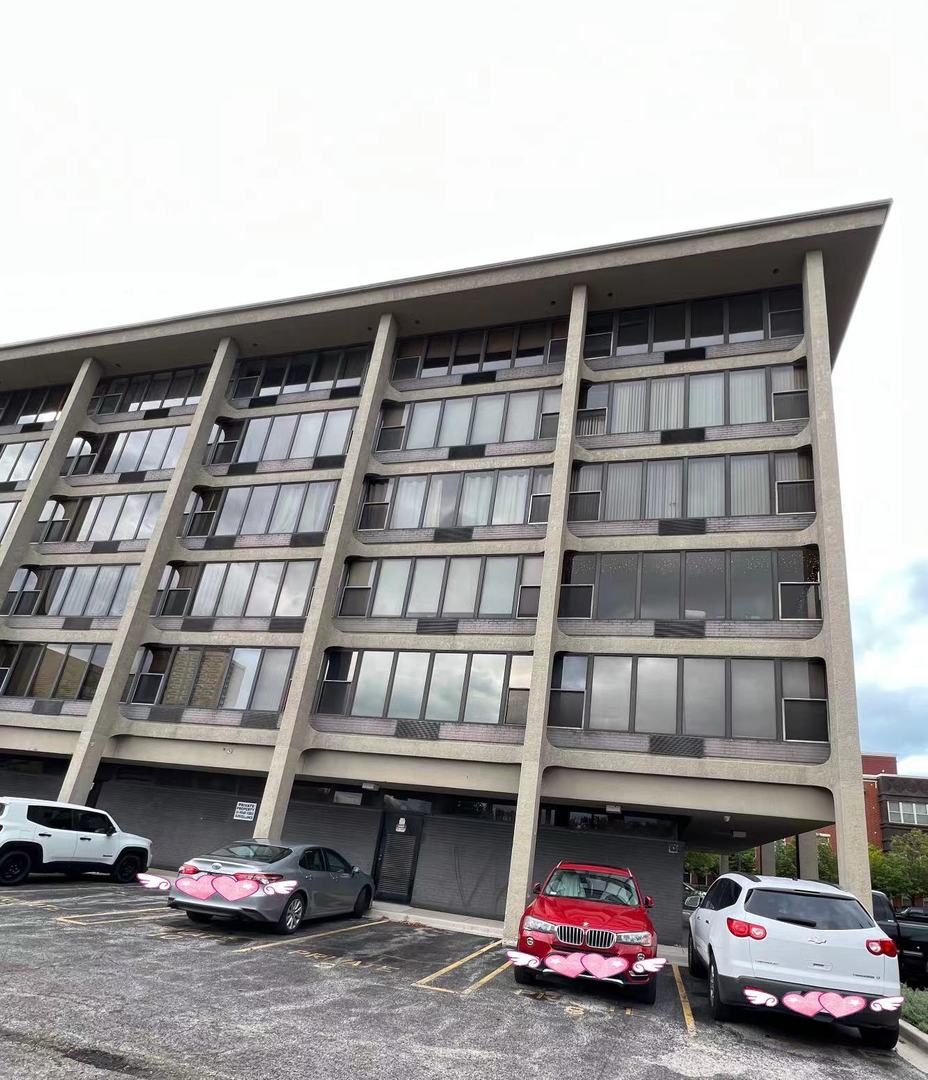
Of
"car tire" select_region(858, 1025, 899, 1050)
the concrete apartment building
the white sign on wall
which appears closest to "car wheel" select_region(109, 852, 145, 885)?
the concrete apartment building

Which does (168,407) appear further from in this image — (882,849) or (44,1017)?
(882,849)

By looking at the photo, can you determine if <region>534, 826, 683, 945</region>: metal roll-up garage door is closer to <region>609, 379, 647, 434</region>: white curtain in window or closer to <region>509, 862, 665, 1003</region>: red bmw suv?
<region>509, 862, 665, 1003</region>: red bmw suv

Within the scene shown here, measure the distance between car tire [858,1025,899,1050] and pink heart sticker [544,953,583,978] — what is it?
3.47 m

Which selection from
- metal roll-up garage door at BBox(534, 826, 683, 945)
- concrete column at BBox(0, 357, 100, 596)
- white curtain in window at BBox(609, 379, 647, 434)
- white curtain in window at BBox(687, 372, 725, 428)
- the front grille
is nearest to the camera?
the front grille

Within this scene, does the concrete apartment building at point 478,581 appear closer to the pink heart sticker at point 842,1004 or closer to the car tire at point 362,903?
the car tire at point 362,903

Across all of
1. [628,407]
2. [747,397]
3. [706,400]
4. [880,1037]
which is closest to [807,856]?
[747,397]

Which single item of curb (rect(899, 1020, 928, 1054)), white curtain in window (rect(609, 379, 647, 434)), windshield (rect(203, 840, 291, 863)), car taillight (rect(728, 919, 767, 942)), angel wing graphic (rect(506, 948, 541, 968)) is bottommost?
curb (rect(899, 1020, 928, 1054))

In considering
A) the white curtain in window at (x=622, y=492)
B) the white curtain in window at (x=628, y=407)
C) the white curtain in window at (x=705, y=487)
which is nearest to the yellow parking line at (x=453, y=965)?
the white curtain in window at (x=622, y=492)

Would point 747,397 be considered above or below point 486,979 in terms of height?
above

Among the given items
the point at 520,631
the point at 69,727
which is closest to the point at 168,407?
the point at 69,727

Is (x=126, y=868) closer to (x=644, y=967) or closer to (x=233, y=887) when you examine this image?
(x=233, y=887)

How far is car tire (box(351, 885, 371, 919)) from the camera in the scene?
50.7 ft

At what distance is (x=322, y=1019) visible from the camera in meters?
7.33

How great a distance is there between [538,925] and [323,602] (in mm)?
12868
